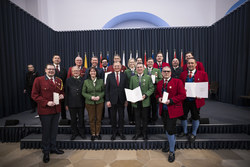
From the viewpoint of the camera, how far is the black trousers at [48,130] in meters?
2.21

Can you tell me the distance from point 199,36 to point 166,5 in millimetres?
2492

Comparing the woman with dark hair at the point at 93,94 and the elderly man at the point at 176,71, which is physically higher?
the elderly man at the point at 176,71

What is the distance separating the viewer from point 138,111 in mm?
2555

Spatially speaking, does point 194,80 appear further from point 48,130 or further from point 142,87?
point 48,130

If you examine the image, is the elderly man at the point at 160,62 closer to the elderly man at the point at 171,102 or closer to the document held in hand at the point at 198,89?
the document held in hand at the point at 198,89

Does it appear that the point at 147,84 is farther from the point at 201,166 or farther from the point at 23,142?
the point at 23,142

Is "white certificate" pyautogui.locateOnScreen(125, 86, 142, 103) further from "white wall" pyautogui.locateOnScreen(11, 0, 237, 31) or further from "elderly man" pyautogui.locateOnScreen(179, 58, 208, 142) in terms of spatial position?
"white wall" pyautogui.locateOnScreen(11, 0, 237, 31)

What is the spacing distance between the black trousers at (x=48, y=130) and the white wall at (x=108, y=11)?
623cm

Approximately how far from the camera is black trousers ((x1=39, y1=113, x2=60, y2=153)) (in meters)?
2.21

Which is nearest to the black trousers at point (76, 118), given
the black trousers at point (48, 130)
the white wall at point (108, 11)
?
the black trousers at point (48, 130)

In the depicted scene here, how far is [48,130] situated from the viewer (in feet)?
7.35

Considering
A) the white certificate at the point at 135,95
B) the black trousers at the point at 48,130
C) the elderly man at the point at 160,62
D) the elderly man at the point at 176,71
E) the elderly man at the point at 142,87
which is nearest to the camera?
the black trousers at the point at 48,130

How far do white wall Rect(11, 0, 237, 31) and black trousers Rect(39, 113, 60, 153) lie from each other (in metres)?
6.23

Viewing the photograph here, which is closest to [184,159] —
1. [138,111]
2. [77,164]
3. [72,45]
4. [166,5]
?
[138,111]
